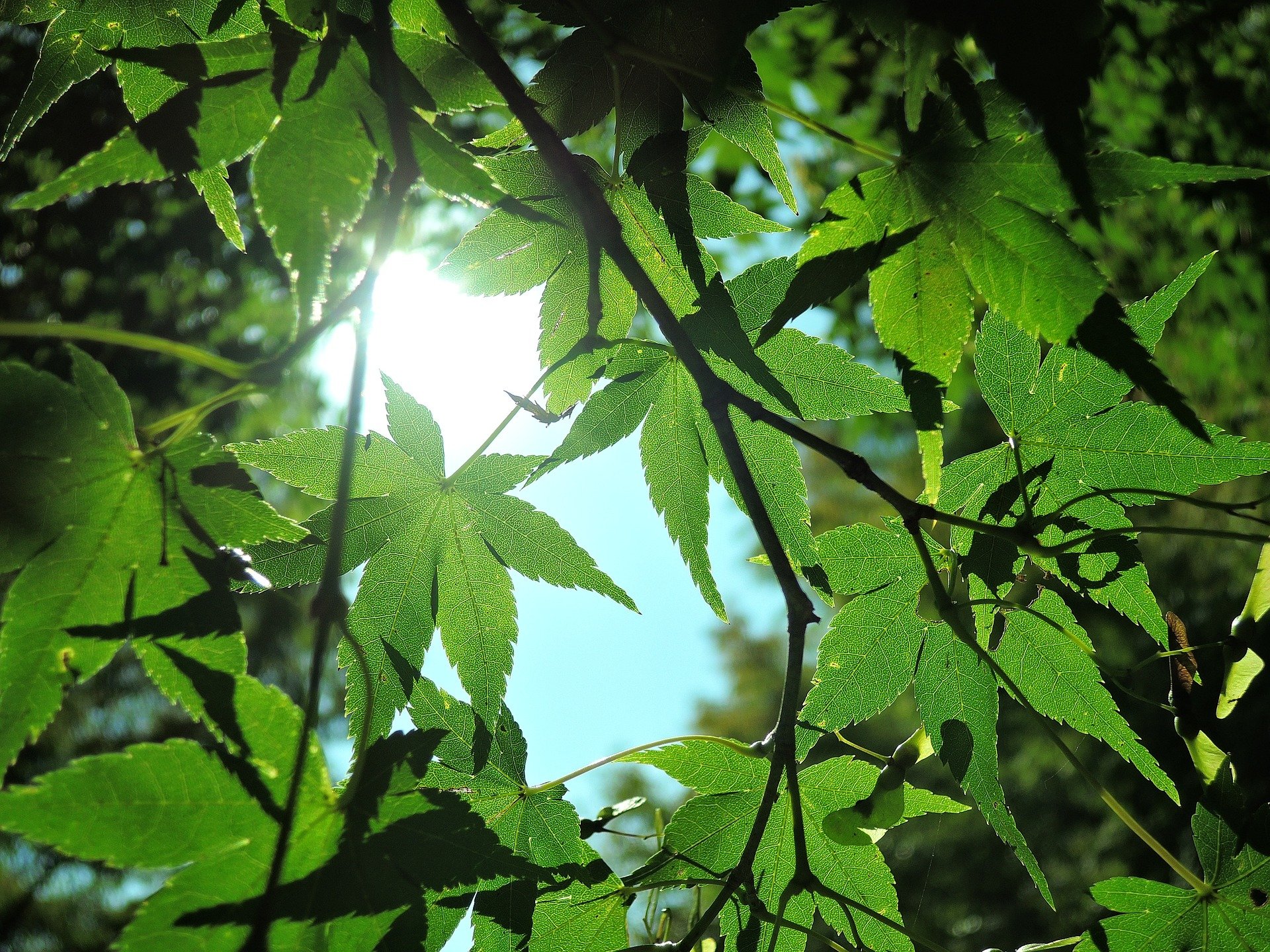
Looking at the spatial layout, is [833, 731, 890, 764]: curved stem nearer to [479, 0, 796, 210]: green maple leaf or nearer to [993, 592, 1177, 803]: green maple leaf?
[993, 592, 1177, 803]: green maple leaf

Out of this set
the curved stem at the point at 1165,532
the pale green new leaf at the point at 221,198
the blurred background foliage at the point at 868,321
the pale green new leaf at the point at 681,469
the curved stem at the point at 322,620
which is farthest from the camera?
the blurred background foliage at the point at 868,321

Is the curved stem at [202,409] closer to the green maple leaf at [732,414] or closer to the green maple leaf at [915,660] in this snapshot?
the green maple leaf at [732,414]

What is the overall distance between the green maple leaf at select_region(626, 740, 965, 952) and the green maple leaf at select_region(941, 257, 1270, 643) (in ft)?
0.70

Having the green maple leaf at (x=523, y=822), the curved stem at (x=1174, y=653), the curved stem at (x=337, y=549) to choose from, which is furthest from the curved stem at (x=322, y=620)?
the curved stem at (x=1174, y=653)

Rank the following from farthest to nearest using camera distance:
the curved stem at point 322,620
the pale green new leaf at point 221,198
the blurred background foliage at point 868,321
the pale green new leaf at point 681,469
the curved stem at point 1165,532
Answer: the blurred background foliage at point 868,321 < the pale green new leaf at point 681,469 < the pale green new leaf at point 221,198 < the curved stem at point 1165,532 < the curved stem at point 322,620

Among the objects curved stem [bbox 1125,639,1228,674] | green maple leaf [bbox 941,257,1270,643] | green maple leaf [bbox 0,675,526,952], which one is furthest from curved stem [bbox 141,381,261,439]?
curved stem [bbox 1125,639,1228,674]

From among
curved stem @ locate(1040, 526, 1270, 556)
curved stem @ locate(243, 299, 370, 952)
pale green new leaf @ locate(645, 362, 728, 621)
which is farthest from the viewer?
pale green new leaf @ locate(645, 362, 728, 621)

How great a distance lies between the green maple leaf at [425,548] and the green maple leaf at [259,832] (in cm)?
21

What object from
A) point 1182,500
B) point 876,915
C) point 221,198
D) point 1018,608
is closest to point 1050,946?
point 876,915

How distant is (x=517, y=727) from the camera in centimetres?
79

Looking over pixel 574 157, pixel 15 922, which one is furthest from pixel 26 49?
pixel 15 922

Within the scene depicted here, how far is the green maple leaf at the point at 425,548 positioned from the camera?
2.48ft

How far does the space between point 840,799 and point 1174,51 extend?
3.67 metres

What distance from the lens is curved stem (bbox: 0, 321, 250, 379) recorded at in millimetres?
440
